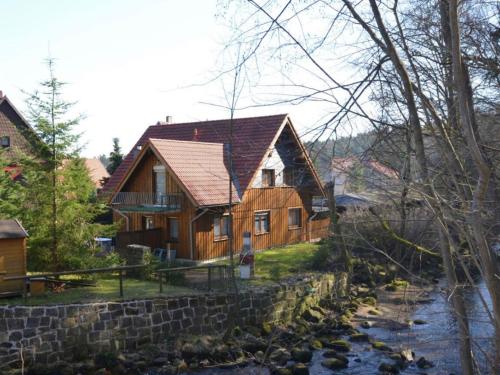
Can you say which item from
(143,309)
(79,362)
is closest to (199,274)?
(143,309)

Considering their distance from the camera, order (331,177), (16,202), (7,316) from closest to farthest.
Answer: (331,177), (7,316), (16,202)

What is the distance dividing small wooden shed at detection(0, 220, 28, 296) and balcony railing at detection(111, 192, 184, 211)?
7994 millimetres

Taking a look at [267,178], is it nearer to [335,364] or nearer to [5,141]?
[335,364]

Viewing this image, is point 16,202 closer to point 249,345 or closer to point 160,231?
point 160,231

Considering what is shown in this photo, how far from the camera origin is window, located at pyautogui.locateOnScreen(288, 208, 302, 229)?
27.5m

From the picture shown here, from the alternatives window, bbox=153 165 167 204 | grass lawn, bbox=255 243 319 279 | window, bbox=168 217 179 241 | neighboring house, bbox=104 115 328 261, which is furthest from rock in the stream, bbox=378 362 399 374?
window, bbox=153 165 167 204

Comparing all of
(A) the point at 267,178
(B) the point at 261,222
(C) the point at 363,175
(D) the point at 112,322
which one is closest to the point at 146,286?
(D) the point at 112,322

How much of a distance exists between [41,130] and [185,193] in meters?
6.74

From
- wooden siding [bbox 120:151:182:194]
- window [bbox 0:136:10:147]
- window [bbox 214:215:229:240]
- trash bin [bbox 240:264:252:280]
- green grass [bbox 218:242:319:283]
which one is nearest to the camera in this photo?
trash bin [bbox 240:264:252:280]

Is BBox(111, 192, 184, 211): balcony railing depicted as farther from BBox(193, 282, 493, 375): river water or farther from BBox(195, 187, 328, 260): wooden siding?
BBox(193, 282, 493, 375): river water

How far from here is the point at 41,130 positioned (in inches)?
653

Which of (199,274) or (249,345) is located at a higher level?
(199,274)

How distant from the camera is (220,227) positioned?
23.2 m

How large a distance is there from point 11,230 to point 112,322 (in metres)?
3.63
